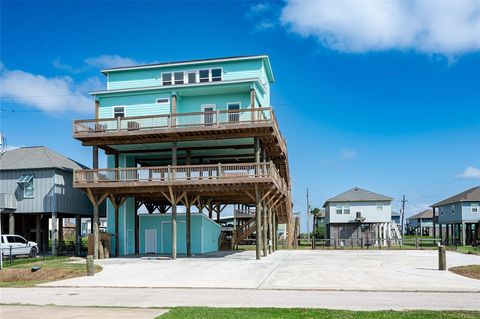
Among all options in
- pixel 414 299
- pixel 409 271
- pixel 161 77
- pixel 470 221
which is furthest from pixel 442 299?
pixel 470 221

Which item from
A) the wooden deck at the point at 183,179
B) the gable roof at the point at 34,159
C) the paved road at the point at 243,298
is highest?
the gable roof at the point at 34,159

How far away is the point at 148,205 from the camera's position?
43.2 meters

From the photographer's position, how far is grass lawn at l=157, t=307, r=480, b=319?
11695 mm

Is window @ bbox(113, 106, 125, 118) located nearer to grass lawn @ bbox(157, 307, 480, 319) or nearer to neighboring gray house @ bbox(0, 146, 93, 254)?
neighboring gray house @ bbox(0, 146, 93, 254)

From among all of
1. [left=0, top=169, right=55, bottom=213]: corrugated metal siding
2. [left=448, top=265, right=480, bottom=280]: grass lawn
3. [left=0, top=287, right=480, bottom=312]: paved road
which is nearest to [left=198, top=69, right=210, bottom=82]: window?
[left=0, top=169, right=55, bottom=213]: corrugated metal siding

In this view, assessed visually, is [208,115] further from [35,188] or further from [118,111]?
[35,188]

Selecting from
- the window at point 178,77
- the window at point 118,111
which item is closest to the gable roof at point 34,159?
the window at point 118,111

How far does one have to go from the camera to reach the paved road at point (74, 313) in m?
12.1

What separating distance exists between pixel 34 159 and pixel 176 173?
1333 centimetres

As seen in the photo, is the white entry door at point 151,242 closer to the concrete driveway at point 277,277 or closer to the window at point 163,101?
the window at point 163,101

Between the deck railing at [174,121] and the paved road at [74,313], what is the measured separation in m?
18.2

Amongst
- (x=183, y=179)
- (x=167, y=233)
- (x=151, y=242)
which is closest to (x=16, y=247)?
(x=151, y=242)

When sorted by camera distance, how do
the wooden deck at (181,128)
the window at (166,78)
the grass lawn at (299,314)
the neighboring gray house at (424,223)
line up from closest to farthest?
the grass lawn at (299,314) < the wooden deck at (181,128) < the window at (166,78) < the neighboring gray house at (424,223)

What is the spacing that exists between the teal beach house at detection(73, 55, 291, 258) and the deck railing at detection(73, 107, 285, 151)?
0.06 meters
